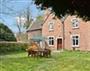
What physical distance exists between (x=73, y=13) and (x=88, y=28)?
142 ft

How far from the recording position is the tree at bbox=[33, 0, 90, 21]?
36.7ft

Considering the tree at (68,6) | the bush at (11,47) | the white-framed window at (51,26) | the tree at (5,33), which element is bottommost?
the bush at (11,47)

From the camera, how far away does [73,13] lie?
1202 centimetres

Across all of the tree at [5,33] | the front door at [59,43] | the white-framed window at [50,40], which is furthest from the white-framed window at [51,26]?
the tree at [5,33]

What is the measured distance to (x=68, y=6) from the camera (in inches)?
452

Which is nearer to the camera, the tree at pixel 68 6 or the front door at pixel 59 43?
the tree at pixel 68 6

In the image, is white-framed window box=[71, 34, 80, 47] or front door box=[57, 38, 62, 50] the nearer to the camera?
white-framed window box=[71, 34, 80, 47]

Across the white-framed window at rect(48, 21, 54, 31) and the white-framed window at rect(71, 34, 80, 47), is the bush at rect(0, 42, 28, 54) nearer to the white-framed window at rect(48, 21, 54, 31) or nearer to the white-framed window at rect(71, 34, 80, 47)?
the white-framed window at rect(48, 21, 54, 31)

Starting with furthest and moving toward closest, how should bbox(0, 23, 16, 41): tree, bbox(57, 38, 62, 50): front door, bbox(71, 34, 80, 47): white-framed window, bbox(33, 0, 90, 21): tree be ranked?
bbox(57, 38, 62, 50): front door → bbox(0, 23, 16, 41): tree → bbox(71, 34, 80, 47): white-framed window → bbox(33, 0, 90, 21): tree

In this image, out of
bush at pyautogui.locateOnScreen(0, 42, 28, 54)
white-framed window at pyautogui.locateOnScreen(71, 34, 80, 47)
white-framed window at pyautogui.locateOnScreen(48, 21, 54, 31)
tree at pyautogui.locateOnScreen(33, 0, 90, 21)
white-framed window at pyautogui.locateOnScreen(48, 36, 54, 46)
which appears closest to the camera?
tree at pyautogui.locateOnScreen(33, 0, 90, 21)

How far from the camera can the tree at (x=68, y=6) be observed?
11.2 metres

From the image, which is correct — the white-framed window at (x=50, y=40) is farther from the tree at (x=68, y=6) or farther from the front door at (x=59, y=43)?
the tree at (x=68, y=6)

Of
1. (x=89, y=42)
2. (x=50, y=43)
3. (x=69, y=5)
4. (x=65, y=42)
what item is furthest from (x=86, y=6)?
(x=50, y=43)

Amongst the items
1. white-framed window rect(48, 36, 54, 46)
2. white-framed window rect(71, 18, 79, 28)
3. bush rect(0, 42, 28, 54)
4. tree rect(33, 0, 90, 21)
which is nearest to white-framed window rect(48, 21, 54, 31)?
white-framed window rect(48, 36, 54, 46)
